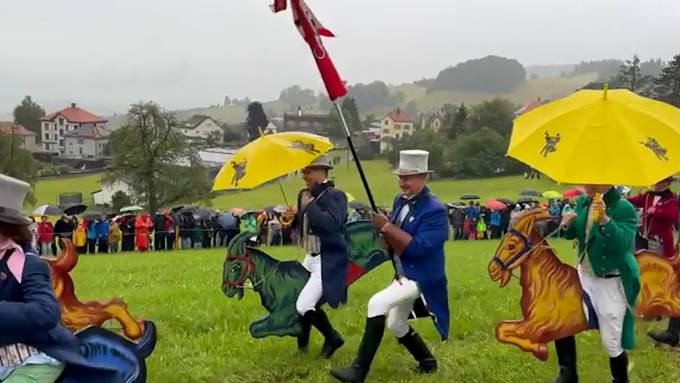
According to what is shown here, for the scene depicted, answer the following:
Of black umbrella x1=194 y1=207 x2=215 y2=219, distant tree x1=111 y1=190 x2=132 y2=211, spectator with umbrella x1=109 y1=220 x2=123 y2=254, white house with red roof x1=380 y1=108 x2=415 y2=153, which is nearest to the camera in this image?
spectator with umbrella x1=109 y1=220 x2=123 y2=254

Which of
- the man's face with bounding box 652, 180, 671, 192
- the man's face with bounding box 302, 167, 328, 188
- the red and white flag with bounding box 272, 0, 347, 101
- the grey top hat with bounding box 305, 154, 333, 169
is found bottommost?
the man's face with bounding box 652, 180, 671, 192

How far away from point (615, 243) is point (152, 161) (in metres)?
46.5

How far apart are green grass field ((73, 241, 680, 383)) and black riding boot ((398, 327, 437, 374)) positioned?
11 cm

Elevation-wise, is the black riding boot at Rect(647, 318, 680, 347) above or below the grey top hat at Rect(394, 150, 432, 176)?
below

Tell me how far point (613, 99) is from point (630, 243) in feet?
3.74

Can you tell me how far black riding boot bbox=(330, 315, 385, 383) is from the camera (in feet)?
22.2

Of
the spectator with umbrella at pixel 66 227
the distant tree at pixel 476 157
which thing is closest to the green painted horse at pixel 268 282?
the spectator with umbrella at pixel 66 227

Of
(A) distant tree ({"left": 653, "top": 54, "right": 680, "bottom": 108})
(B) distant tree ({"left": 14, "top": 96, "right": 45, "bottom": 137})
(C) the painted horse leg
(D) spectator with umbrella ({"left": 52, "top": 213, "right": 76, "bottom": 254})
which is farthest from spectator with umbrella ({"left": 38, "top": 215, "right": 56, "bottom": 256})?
(B) distant tree ({"left": 14, "top": 96, "right": 45, "bottom": 137})

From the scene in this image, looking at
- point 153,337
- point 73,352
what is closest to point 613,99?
point 153,337

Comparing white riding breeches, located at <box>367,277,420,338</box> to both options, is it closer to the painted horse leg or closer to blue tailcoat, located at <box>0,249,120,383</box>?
the painted horse leg

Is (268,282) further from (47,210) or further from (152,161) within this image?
(152,161)

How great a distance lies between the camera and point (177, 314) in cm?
964

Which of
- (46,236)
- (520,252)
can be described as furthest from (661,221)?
(46,236)

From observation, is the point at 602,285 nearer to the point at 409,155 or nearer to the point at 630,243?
the point at 630,243
